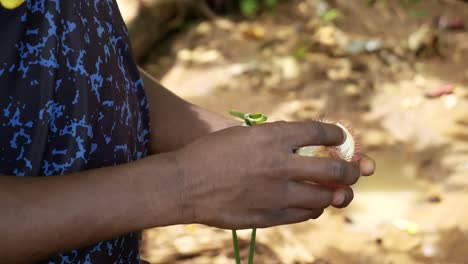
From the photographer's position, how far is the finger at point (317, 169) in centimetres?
108

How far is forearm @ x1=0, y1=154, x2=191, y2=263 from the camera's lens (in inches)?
41.0

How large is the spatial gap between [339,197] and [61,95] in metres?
0.50

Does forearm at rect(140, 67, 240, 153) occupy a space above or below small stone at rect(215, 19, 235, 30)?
below

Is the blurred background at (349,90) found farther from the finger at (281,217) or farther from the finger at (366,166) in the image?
the finger at (281,217)

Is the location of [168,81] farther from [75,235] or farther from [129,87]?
[75,235]

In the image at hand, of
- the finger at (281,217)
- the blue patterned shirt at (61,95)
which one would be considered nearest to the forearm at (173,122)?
the blue patterned shirt at (61,95)

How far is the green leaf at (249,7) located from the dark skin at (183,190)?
14.1ft

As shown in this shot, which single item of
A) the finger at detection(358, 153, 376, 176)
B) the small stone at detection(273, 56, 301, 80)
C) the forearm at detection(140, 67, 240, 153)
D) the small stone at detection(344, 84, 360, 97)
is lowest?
the finger at detection(358, 153, 376, 176)

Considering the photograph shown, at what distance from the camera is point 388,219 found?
2.90 metres

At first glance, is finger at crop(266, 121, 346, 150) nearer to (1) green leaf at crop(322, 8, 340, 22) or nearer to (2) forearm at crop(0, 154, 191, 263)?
(2) forearm at crop(0, 154, 191, 263)

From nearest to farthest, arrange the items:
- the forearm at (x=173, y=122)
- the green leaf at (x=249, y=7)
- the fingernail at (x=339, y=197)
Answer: the fingernail at (x=339, y=197) → the forearm at (x=173, y=122) → the green leaf at (x=249, y=7)

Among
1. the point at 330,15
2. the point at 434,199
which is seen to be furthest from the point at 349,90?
the point at 434,199

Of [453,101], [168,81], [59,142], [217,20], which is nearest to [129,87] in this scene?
[59,142]

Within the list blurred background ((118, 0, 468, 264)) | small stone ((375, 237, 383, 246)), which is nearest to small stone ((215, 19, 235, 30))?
blurred background ((118, 0, 468, 264))
